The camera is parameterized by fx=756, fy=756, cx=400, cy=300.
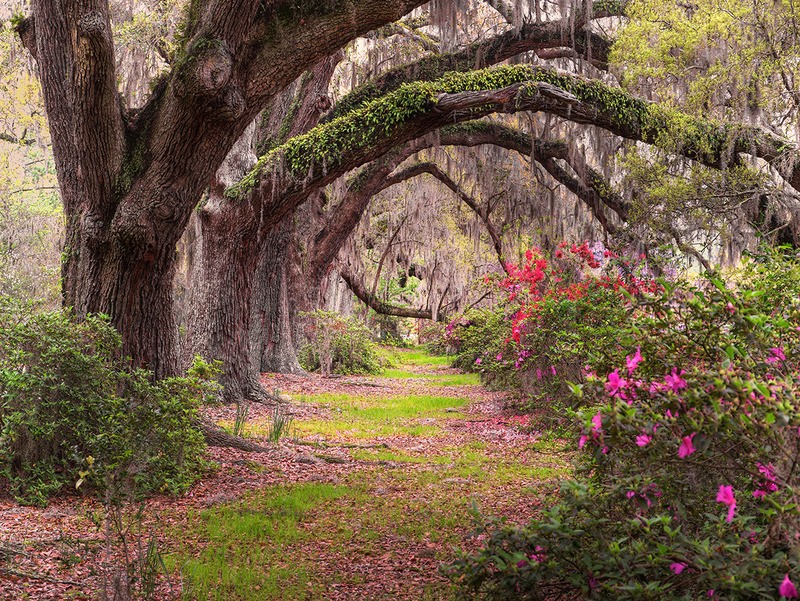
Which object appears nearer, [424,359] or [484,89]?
[484,89]

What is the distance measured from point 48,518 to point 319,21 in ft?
13.7

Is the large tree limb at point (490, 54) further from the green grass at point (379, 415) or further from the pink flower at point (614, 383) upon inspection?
the pink flower at point (614, 383)

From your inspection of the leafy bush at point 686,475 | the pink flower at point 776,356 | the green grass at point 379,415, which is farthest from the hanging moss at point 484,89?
the pink flower at point 776,356

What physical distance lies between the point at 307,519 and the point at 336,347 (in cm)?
1247

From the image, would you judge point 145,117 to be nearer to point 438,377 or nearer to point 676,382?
point 676,382

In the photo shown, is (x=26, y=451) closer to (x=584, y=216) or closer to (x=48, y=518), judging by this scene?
(x=48, y=518)

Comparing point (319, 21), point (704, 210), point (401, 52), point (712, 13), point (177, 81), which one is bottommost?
point (704, 210)

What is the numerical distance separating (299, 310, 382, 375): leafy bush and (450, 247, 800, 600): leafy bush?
512 inches

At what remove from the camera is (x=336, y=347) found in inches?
699

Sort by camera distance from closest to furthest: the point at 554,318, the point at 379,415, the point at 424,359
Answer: the point at 554,318
the point at 379,415
the point at 424,359

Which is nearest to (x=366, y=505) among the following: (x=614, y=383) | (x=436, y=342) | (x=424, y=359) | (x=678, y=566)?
(x=614, y=383)

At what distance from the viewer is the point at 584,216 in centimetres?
1561

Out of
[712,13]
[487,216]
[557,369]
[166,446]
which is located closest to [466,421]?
[557,369]

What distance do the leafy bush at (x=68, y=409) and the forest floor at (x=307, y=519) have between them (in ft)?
0.75
